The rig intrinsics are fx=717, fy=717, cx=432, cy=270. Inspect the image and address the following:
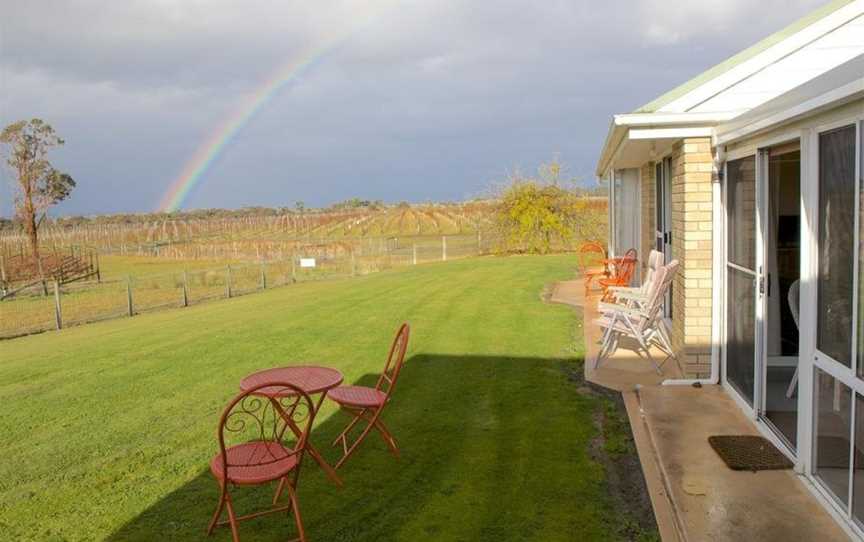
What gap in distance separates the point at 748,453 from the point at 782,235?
152 cm

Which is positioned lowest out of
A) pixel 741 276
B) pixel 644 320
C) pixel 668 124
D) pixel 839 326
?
pixel 644 320

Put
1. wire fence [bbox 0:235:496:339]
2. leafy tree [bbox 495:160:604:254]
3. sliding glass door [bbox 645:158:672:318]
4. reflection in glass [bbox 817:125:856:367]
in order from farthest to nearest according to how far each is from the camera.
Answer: leafy tree [bbox 495:160:604:254], wire fence [bbox 0:235:496:339], sliding glass door [bbox 645:158:672:318], reflection in glass [bbox 817:125:856:367]

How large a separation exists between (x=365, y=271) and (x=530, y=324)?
1496 centimetres

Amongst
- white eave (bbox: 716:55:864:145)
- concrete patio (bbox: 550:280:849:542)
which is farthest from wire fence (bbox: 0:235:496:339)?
white eave (bbox: 716:55:864:145)

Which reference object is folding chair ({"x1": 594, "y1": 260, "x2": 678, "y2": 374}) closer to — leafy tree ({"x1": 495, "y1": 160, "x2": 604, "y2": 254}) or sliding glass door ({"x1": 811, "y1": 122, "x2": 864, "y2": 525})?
sliding glass door ({"x1": 811, "y1": 122, "x2": 864, "y2": 525})

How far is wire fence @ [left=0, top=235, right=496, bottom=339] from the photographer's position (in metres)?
16.2

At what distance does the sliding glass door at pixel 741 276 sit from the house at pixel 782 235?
0.02 m

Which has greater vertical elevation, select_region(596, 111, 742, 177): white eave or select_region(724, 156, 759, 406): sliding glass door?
select_region(596, 111, 742, 177): white eave

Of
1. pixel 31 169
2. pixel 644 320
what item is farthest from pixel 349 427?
pixel 31 169

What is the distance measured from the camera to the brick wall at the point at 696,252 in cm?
606

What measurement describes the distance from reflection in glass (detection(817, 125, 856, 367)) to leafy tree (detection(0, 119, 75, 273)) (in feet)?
106

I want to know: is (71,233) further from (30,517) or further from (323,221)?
(30,517)

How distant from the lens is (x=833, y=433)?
3.61 meters

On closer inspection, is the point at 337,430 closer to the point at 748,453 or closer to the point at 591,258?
the point at 748,453
